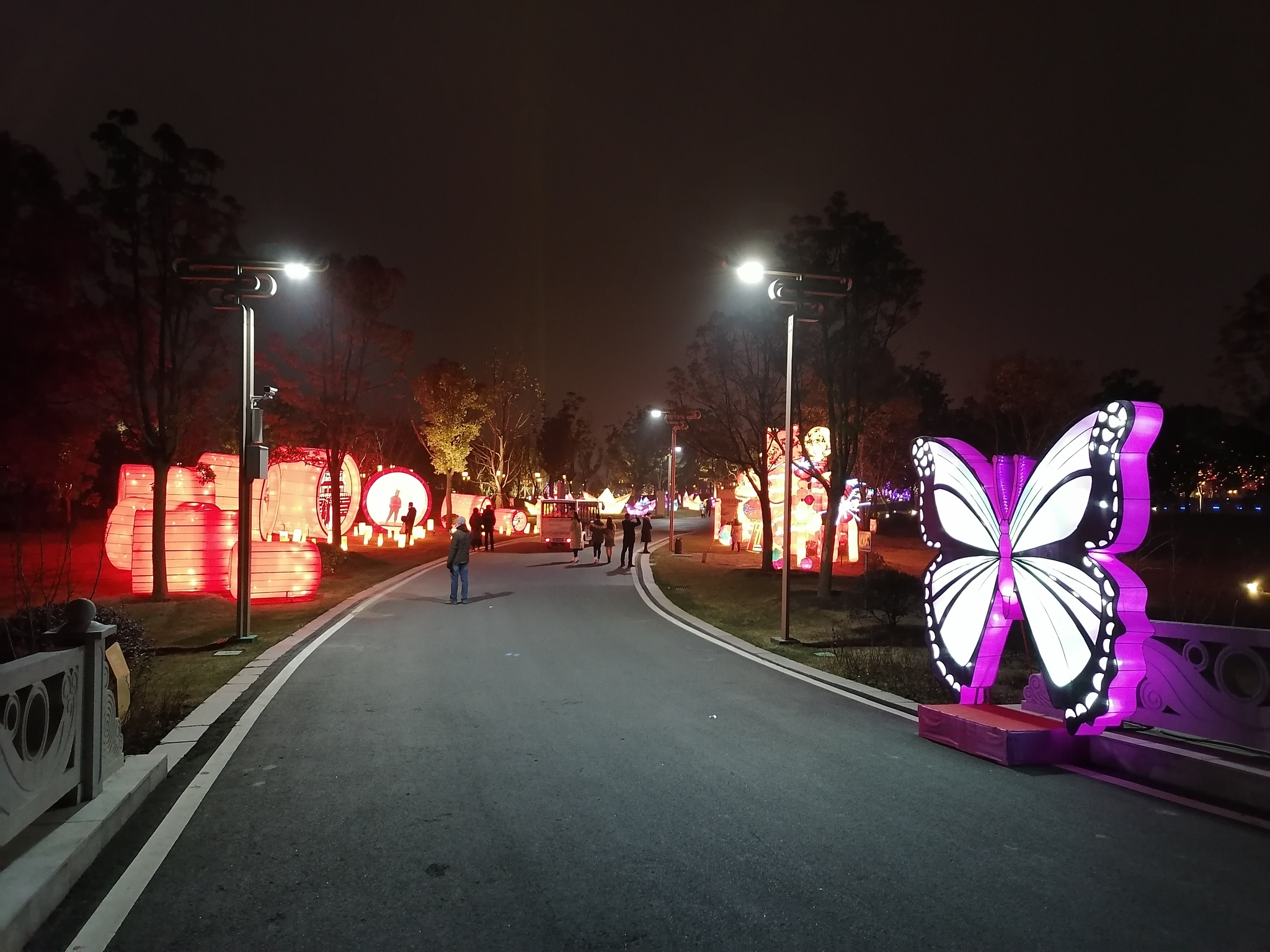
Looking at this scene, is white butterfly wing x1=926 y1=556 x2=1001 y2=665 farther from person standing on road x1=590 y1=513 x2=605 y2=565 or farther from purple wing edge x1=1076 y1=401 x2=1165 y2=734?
person standing on road x1=590 y1=513 x2=605 y2=565

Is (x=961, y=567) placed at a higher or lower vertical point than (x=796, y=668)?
higher

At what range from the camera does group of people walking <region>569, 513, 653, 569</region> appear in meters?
26.7

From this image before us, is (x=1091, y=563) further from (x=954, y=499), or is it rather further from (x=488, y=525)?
(x=488, y=525)

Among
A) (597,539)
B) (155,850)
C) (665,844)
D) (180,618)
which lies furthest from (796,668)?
(597,539)

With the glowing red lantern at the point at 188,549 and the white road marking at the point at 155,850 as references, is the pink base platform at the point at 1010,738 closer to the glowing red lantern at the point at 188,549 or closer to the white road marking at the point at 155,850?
the white road marking at the point at 155,850

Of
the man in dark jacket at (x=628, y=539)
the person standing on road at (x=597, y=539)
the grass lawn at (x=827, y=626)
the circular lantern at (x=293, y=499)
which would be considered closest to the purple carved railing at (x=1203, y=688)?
the grass lawn at (x=827, y=626)

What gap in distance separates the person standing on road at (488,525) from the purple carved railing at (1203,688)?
2819 cm

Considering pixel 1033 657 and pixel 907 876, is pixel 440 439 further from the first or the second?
pixel 907 876

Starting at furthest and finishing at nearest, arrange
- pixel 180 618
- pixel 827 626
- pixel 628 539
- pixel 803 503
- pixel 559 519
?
1. pixel 559 519
2. pixel 803 503
3. pixel 628 539
4. pixel 827 626
5. pixel 180 618

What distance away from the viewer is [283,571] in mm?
17266

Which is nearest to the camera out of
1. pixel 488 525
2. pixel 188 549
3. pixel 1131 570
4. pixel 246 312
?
pixel 1131 570

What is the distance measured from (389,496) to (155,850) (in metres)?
33.4

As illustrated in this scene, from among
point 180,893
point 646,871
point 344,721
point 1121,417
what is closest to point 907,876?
point 646,871

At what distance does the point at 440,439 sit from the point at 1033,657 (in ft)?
116
